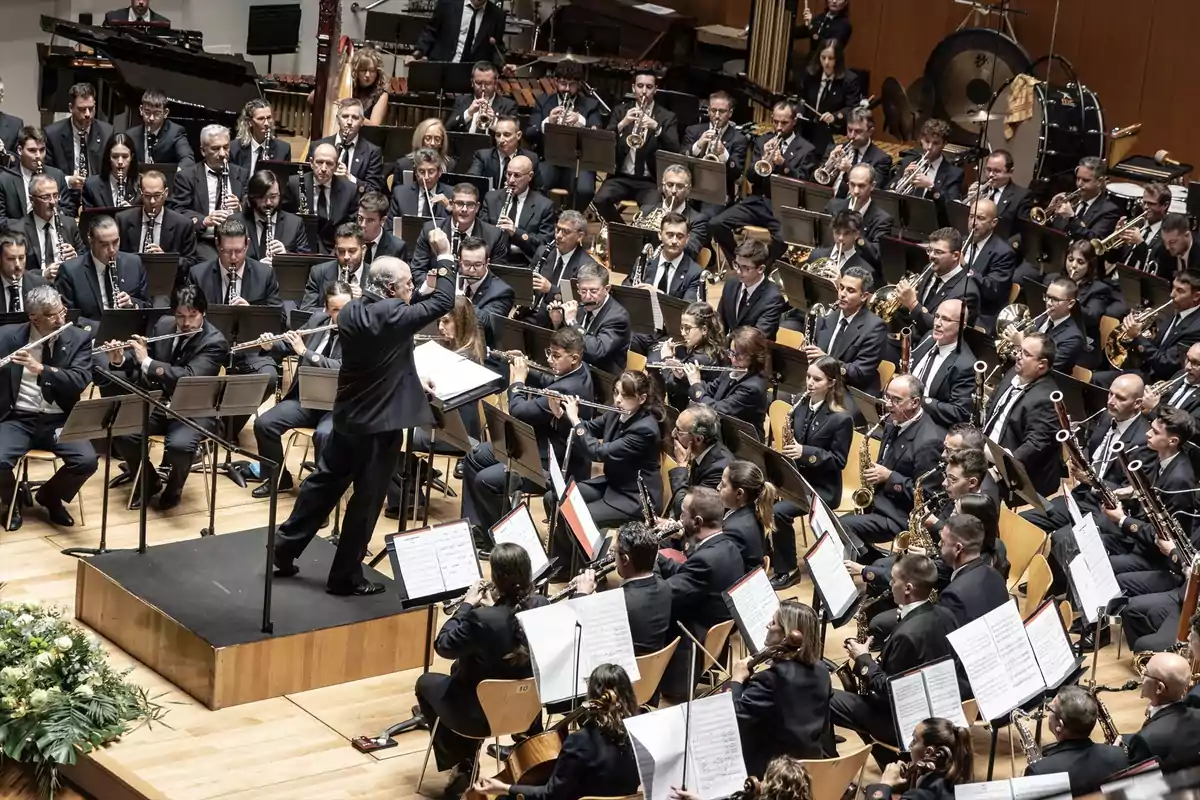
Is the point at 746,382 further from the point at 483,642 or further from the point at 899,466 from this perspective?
the point at 483,642

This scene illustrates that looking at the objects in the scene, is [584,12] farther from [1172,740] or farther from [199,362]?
[1172,740]

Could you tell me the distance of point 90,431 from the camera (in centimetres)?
747

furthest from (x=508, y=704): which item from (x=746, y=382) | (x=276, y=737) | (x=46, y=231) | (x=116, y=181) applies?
(x=116, y=181)

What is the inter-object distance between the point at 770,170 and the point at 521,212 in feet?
7.83

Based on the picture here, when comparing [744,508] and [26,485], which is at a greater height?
[744,508]

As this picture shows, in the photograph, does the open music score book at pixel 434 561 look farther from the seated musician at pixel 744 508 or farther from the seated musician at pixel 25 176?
the seated musician at pixel 25 176

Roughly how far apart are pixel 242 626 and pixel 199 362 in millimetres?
2263

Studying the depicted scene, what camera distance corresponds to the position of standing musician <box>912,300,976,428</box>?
873 centimetres

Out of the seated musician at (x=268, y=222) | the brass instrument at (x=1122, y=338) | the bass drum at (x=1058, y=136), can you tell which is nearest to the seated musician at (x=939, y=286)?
the brass instrument at (x=1122, y=338)

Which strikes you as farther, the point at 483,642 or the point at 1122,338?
the point at 1122,338

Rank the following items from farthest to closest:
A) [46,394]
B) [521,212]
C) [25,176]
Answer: [521,212], [25,176], [46,394]

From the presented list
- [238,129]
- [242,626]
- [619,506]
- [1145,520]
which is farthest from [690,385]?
[238,129]

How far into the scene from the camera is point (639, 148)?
42.4 ft

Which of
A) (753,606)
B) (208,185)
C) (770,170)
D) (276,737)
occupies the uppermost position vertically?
(770,170)
